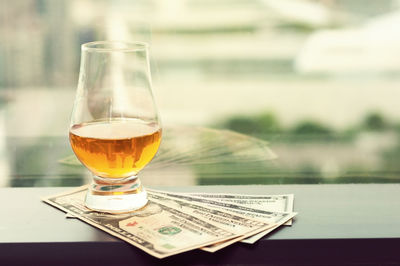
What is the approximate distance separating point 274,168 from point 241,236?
16.8 inches

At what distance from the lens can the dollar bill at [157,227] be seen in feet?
2.00

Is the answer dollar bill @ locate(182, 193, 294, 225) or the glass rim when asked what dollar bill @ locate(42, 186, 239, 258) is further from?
the glass rim

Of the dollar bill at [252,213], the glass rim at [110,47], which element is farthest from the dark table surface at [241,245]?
the glass rim at [110,47]

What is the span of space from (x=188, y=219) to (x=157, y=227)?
0.05 m

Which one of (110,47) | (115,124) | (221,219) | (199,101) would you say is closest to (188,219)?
(221,219)

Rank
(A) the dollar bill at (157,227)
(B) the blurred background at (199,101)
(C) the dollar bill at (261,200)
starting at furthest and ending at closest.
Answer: (B) the blurred background at (199,101) → (C) the dollar bill at (261,200) → (A) the dollar bill at (157,227)

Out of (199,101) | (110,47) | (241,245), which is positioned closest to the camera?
(241,245)

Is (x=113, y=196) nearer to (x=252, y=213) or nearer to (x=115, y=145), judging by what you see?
(x=115, y=145)

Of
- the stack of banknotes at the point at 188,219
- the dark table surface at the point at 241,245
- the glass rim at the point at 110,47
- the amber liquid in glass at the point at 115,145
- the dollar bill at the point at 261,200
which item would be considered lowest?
the dark table surface at the point at 241,245

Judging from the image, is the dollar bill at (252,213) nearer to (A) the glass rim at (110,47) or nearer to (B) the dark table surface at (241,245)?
(B) the dark table surface at (241,245)

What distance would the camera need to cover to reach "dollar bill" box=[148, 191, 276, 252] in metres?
0.63

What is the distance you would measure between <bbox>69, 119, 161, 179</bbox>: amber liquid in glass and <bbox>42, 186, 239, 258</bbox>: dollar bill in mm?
60

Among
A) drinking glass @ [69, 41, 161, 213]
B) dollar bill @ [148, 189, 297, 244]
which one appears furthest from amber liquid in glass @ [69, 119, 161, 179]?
dollar bill @ [148, 189, 297, 244]

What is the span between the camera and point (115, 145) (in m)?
0.65
